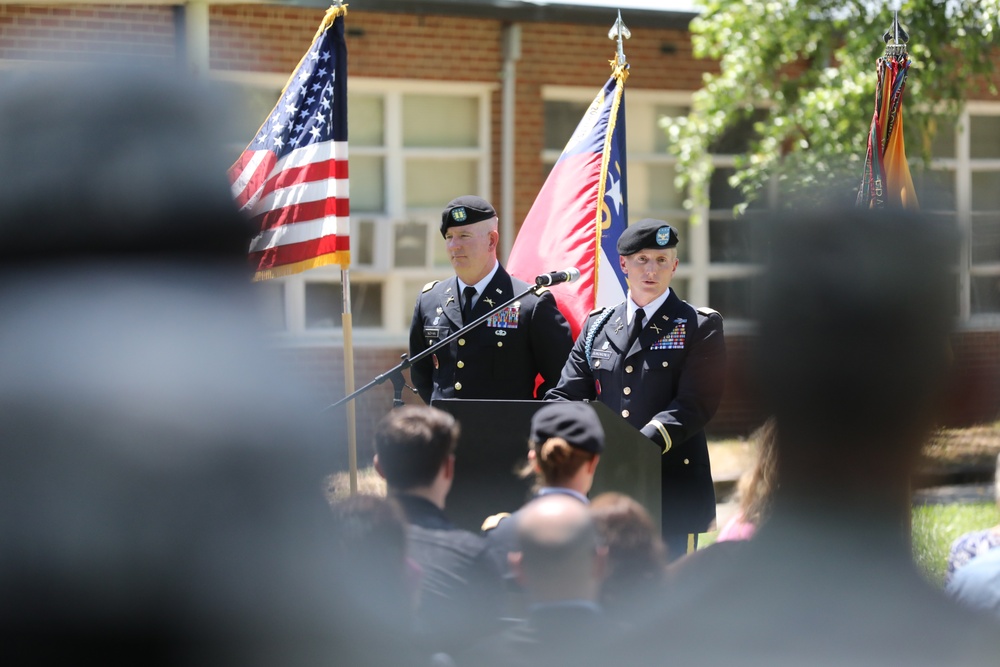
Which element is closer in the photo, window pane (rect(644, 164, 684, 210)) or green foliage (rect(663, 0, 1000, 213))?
green foliage (rect(663, 0, 1000, 213))

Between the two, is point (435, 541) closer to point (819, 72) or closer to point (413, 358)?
point (413, 358)

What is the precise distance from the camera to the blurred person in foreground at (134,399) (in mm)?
1133

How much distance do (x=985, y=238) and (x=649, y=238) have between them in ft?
7.80

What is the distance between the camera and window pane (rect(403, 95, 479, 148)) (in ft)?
33.1

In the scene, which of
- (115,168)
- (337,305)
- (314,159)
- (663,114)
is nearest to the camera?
(115,168)

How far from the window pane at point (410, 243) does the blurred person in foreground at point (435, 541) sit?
25.0ft

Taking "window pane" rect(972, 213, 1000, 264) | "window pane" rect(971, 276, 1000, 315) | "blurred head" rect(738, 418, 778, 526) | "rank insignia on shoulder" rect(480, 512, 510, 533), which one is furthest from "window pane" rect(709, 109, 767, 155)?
"window pane" rect(972, 213, 1000, 264)

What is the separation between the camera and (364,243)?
32.8ft

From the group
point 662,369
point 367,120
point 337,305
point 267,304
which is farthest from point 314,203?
point 367,120

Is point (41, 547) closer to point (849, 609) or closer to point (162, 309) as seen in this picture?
point (162, 309)

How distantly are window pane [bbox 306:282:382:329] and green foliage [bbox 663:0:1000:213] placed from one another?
9.13ft

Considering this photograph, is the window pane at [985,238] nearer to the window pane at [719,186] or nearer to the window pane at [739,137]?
the window pane at [719,186]

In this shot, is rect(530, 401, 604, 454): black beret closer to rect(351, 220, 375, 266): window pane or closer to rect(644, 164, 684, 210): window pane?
rect(351, 220, 375, 266): window pane

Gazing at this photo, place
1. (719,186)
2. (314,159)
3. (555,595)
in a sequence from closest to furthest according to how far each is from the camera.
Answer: (555,595), (314,159), (719,186)
